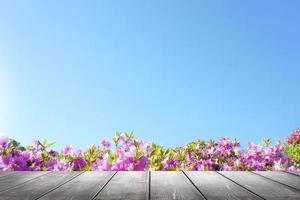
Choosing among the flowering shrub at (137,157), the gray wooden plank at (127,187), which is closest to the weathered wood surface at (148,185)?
the gray wooden plank at (127,187)

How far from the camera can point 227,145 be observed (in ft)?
22.8

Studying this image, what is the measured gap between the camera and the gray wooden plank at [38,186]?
2.65 m

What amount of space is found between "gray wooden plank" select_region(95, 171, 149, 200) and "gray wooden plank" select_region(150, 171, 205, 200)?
0.06 meters

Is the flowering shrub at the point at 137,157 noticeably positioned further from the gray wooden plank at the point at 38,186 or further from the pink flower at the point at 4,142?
the gray wooden plank at the point at 38,186

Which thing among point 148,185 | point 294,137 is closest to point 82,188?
point 148,185

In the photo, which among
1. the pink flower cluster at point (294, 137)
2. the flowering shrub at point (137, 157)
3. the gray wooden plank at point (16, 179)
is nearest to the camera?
the gray wooden plank at point (16, 179)

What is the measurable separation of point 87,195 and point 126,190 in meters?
0.28

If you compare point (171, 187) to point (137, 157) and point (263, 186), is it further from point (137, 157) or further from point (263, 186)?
point (137, 157)

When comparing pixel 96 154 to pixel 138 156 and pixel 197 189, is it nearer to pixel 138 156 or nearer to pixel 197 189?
pixel 138 156

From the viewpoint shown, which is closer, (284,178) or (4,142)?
(284,178)

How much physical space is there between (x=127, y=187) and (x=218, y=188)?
612 mm

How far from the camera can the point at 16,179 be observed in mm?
3344

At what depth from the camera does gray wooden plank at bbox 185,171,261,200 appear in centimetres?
256

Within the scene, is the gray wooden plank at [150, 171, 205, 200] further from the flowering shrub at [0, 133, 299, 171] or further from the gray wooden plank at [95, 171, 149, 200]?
the flowering shrub at [0, 133, 299, 171]
